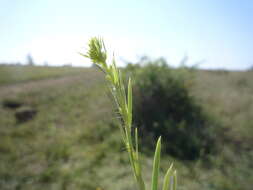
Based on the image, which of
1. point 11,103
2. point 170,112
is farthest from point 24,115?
point 170,112

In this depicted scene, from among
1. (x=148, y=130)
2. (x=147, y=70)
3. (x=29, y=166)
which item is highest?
(x=147, y=70)

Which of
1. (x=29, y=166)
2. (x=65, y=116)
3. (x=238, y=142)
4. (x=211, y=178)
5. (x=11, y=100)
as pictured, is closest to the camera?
(x=211, y=178)

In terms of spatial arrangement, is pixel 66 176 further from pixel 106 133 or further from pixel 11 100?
pixel 11 100

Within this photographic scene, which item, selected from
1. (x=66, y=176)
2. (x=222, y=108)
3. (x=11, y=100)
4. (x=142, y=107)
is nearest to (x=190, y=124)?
(x=142, y=107)

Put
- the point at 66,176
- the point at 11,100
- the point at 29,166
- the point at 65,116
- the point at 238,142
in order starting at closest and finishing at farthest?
1. the point at 66,176
2. the point at 29,166
3. the point at 238,142
4. the point at 65,116
5. the point at 11,100

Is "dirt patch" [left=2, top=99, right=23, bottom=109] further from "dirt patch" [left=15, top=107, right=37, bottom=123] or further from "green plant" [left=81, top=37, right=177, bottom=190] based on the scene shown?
"green plant" [left=81, top=37, right=177, bottom=190]

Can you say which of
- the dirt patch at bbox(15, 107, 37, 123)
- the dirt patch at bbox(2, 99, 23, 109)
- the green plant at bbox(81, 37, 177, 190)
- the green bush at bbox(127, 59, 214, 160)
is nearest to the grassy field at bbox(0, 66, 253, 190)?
the dirt patch at bbox(15, 107, 37, 123)
